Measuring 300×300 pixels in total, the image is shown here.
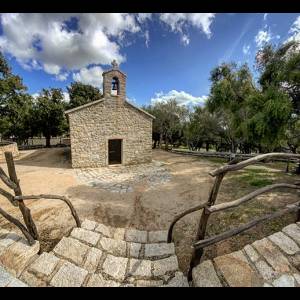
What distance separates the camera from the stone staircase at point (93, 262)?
7.36ft

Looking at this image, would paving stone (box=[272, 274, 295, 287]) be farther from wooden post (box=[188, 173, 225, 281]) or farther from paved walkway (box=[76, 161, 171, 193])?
paved walkway (box=[76, 161, 171, 193])

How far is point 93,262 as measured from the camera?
2.76 m

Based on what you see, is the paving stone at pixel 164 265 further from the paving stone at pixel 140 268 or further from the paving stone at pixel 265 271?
the paving stone at pixel 265 271

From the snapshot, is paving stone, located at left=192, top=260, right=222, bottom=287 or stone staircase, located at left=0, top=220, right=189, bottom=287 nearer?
paving stone, located at left=192, top=260, right=222, bottom=287

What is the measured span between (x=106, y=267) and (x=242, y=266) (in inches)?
76.3

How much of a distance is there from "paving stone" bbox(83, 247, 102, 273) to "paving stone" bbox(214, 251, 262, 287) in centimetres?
181

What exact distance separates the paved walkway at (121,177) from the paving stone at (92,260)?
13.3ft

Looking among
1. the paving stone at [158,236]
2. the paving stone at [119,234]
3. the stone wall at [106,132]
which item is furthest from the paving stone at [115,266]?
the stone wall at [106,132]

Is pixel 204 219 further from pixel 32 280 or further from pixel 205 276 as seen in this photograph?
pixel 32 280

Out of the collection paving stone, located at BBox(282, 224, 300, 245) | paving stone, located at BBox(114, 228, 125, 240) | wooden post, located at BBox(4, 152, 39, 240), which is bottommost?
paving stone, located at BBox(114, 228, 125, 240)

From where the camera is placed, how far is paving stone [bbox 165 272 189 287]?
7.80 ft

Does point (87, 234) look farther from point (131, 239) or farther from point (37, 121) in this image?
point (37, 121)

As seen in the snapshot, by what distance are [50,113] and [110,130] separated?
538 inches

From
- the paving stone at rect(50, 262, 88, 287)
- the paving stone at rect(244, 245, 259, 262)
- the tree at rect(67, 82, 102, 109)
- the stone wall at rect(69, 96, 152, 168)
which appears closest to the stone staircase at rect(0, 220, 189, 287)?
the paving stone at rect(50, 262, 88, 287)
